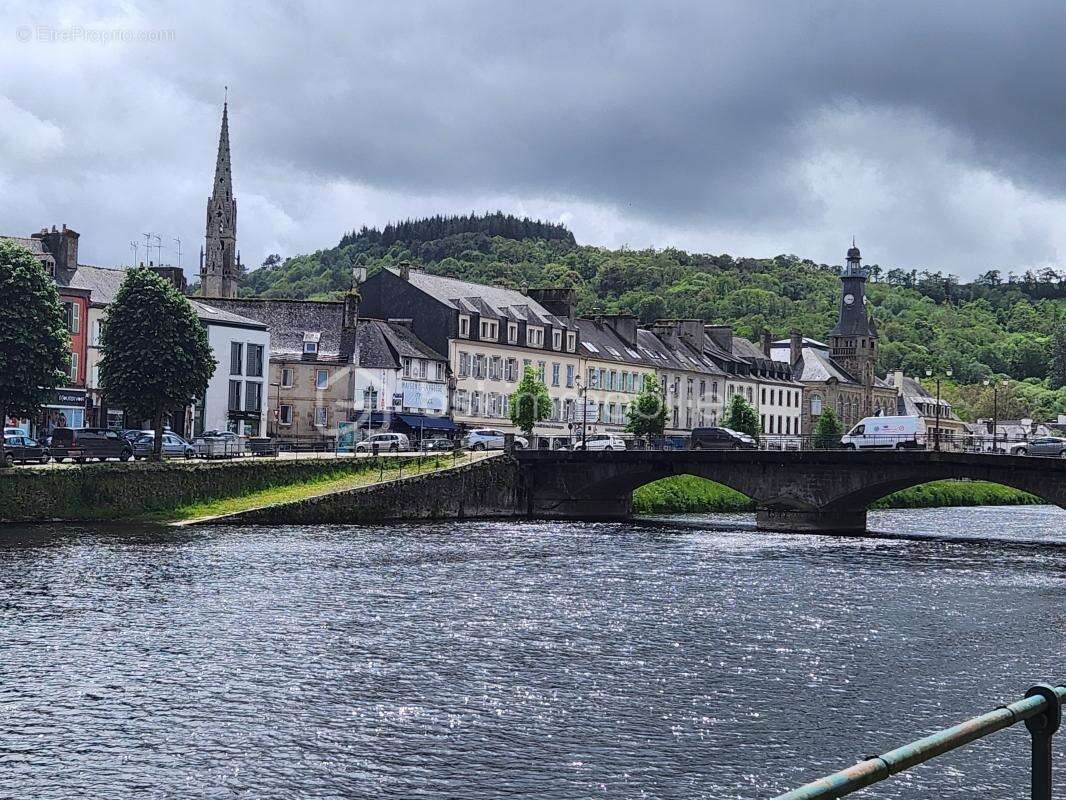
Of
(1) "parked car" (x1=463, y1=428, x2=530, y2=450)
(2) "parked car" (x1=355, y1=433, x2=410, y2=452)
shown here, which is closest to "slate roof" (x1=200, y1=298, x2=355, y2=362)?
(1) "parked car" (x1=463, y1=428, x2=530, y2=450)

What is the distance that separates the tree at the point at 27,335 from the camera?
7019 cm

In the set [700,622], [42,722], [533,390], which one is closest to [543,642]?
[700,622]

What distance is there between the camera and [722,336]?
157m

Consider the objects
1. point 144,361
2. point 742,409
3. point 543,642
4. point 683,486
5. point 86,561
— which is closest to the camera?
point 543,642

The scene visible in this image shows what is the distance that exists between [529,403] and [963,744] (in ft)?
330

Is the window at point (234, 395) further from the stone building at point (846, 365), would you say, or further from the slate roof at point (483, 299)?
the stone building at point (846, 365)

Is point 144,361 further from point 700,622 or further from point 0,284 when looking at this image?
point 700,622

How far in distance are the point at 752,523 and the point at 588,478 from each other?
10.7 metres

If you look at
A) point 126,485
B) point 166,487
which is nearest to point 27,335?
point 126,485

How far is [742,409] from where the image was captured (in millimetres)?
138500

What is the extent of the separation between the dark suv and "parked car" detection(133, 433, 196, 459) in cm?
266

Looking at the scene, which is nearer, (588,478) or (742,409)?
(588,478)

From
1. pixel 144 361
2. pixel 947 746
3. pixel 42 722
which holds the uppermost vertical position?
pixel 144 361

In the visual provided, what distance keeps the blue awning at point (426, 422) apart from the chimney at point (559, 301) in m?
23.9
